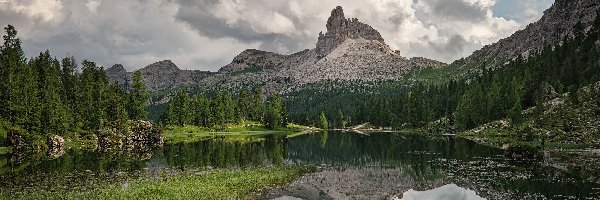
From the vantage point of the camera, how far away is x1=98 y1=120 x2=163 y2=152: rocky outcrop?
107625 millimetres

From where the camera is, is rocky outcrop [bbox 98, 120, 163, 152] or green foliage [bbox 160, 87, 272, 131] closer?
rocky outcrop [bbox 98, 120, 163, 152]

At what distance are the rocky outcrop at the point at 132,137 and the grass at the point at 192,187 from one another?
5748cm

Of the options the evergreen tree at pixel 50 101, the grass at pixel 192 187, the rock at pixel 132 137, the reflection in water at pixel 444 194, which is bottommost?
the reflection in water at pixel 444 194

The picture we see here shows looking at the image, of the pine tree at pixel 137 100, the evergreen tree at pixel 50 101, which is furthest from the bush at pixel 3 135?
the pine tree at pixel 137 100

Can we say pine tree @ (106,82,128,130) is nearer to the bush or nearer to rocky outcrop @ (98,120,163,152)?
rocky outcrop @ (98,120,163,152)

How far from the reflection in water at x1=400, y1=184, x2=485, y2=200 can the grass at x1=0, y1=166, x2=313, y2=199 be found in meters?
14.6

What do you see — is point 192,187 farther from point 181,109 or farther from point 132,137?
point 181,109

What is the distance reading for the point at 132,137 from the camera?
116625 millimetres

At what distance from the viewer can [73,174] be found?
5344 centimetres

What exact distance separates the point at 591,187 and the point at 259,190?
33179mm

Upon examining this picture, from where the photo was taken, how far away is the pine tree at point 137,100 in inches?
5906

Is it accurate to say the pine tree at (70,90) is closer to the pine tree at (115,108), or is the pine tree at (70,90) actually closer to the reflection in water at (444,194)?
the pine tree at (115,108)

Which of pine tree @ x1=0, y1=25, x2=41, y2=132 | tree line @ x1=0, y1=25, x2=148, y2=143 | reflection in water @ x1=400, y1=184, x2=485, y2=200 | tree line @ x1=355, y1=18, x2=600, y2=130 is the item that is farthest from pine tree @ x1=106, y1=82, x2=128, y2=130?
tree line @ x1=355, y1=18, x2=600, y2=130

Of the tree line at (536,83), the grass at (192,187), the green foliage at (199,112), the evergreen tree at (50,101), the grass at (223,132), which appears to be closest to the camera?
the grass at (192,187)
